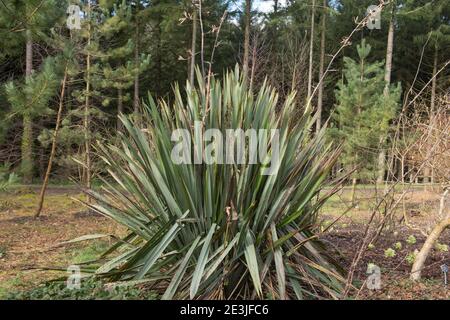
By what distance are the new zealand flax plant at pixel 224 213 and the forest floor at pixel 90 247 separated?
356 mm

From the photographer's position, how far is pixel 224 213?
327cm

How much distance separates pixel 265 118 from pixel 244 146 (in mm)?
338

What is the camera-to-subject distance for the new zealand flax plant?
10.2 ft

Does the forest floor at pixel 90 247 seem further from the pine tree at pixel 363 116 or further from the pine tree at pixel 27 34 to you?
the pine tree at pixel 27 34

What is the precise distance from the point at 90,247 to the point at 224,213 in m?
4.10

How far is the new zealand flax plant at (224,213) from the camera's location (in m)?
3.11

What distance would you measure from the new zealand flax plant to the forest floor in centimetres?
36

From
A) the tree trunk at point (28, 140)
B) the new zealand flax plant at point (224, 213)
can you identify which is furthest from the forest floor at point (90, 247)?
the tree trunk at point (28, 140)

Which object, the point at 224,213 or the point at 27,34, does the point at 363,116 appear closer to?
the point at 27,34

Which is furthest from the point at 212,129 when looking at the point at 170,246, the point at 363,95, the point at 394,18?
the point at 394,18

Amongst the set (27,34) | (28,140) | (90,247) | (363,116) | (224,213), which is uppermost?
(27,34)

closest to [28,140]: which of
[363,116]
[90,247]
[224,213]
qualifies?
[90,247]

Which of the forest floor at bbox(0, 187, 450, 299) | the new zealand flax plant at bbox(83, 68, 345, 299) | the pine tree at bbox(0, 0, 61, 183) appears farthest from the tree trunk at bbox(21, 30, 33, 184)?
the new zealand flax plant at bbox(83, 68, 345, 299)

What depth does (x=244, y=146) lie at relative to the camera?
11.2 ft
